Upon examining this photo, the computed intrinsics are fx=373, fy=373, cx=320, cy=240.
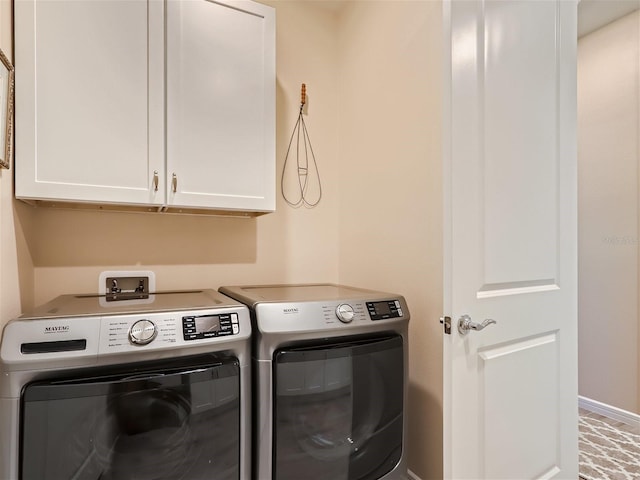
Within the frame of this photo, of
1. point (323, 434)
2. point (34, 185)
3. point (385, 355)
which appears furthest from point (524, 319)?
point (34, 185)

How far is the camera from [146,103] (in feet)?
4.72

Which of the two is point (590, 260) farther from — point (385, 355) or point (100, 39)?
point (100, 39)

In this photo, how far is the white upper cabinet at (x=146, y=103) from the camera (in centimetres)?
128

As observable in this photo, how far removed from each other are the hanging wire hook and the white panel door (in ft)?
3.53

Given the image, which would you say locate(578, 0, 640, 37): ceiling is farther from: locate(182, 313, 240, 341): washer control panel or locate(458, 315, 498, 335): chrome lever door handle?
locate(182, 313, 240, 341): washer control panel

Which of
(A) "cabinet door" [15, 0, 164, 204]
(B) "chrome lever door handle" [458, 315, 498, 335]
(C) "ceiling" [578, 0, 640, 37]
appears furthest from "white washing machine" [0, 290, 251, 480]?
(C) "ceiling" [578, 0, 640, 37]

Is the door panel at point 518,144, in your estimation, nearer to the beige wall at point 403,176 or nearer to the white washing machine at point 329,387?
the beige wall at point 403,176

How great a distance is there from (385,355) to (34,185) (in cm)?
136

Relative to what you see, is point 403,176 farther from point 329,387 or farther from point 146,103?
point 146,103

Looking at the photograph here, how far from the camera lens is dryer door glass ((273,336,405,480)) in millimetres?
1204

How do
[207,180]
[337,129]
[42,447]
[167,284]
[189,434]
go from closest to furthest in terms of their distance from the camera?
[42,447]
[189,434]
[207,180]
[167,284]
[337,129]

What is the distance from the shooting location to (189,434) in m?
1.07

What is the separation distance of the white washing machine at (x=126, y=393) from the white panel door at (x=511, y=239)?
0.70m

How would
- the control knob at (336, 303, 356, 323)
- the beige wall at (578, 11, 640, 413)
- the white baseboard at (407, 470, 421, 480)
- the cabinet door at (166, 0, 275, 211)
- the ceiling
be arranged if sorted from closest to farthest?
the control knob at (336, 303, 356, 323)
the cabinet door at (166, 0, 275, 211)
the white baseboard at (407, 470, 421, 480)
the ceiling
the beige wall at (578, 11, 640, 413)
